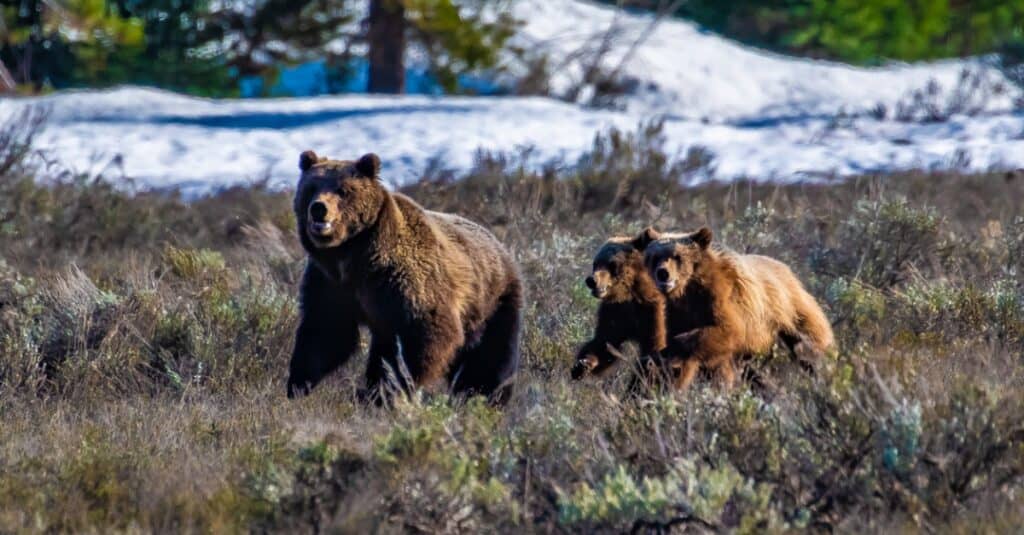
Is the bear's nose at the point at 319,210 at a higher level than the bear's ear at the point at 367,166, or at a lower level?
lower

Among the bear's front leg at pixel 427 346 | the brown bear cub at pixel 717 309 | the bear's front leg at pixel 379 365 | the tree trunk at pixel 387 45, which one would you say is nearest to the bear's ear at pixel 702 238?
the brown bear cub at pixel 717 309

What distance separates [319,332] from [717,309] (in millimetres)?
1901

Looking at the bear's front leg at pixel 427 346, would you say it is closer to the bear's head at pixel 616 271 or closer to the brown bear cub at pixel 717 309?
the bear's head at pixel 616 271

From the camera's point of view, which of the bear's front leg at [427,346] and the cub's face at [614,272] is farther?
the cub's face at [614,272]

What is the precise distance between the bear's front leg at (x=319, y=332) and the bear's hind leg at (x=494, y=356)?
74cm

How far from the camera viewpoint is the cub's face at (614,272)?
783cm

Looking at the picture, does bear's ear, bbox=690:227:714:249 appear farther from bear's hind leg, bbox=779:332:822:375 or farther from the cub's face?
bear's hind leg, bbox=779:332:822:375

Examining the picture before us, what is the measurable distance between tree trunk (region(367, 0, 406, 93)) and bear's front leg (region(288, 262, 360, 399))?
15.9 metres

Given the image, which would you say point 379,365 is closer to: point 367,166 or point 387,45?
point 367,166

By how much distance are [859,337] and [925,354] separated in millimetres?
640

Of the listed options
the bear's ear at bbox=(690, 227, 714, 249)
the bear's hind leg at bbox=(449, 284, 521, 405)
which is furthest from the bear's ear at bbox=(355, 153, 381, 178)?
the bear's ear at bbox=(690, 227, 714, 249)

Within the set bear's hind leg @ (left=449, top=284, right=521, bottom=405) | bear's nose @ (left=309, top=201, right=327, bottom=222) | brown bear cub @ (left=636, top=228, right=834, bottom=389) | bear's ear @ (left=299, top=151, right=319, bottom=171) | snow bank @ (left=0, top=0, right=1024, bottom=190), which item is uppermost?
bear's ear @ (left=299, top=151, right=319, bottom=171)

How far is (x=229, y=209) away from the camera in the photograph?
15.2 meters

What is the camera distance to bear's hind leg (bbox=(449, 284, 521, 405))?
8.36 meters
